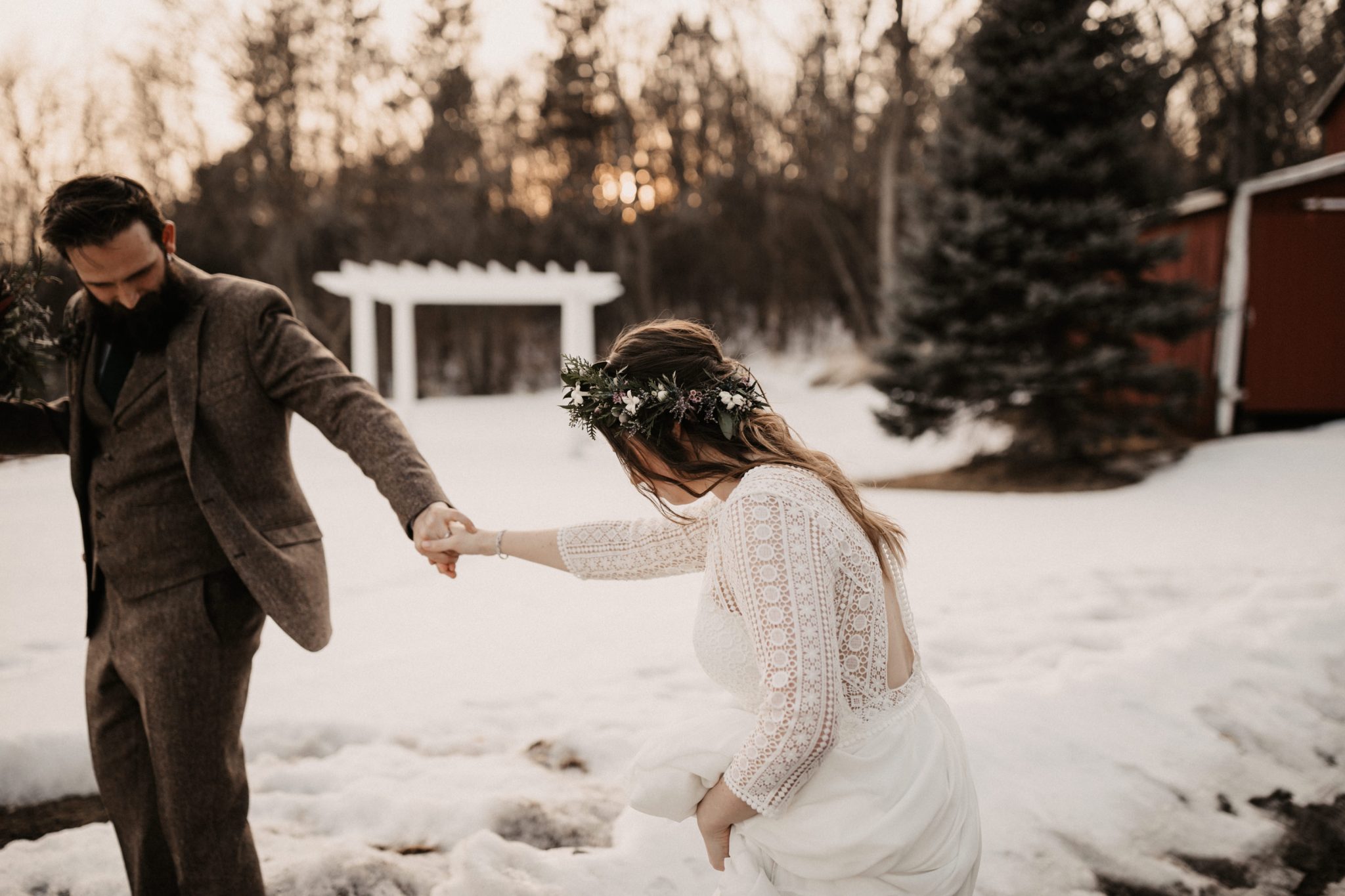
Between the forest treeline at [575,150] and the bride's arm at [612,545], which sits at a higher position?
the forest treeline at [575,150]

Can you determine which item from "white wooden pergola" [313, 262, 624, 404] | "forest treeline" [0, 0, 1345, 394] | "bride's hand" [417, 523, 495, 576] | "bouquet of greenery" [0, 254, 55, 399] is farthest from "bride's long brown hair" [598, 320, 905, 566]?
"forest treeline" [0, 0, 1345, 394]

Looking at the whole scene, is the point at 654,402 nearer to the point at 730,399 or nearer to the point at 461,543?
the point at 730,399

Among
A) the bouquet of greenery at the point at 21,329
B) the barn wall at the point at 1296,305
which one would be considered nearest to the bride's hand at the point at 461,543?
the bouquet of greenery at the point at 21,329

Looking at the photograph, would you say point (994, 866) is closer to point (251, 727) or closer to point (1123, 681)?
point (1123, 681)

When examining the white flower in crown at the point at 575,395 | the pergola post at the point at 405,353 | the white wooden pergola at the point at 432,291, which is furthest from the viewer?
the pergola post at the point at 405,353

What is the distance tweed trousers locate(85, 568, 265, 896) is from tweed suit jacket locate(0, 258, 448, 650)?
0.13 metres

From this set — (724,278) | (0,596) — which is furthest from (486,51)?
(0,596)

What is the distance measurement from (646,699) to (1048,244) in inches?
258

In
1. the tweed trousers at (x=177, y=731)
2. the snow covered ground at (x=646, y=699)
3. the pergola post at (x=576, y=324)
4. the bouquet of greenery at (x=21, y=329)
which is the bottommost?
the snow covered ground at (x=646, y=699)

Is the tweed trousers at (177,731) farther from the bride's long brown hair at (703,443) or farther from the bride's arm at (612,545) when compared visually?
the bride's long brown hair at (703,443)

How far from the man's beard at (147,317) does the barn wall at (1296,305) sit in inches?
435

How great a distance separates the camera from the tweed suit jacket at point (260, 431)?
6.73 ft

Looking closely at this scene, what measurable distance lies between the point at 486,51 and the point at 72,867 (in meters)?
18.8

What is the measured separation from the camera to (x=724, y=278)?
19.9m
